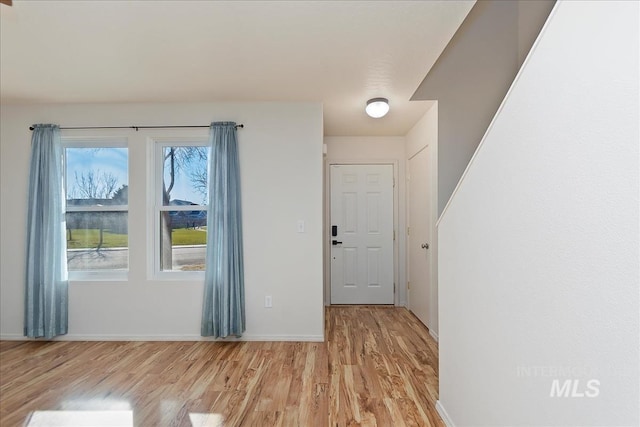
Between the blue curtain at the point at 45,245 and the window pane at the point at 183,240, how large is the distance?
37.8 inches

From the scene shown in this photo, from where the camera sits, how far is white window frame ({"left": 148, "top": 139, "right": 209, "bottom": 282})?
11.0 ft

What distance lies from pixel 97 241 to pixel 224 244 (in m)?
1.45

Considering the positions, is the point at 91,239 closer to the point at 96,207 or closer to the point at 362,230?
the point at 96,207

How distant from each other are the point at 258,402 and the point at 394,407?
88 centimetres

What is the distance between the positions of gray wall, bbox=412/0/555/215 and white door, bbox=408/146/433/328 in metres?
0.44


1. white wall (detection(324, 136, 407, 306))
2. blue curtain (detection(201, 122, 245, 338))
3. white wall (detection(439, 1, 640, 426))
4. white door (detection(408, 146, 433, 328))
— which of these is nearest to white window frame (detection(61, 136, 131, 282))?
blue curtain (detection(201, 122, 245, 338))

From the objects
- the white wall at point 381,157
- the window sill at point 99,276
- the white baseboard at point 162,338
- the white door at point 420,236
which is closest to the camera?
the white baseboard at point 162,338

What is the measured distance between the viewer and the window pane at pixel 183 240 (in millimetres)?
3418

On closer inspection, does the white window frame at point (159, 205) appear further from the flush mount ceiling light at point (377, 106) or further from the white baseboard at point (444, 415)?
the white baseboard at point (444, 415)

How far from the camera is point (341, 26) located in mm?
1965

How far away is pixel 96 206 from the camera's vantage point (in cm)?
342

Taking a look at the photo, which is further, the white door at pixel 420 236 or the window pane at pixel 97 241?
the white door at pixel 420 236

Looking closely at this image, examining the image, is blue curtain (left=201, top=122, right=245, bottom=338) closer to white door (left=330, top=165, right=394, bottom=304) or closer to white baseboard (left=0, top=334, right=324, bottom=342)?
white baseboard (left=0, top=334, right=324, bottom=342)

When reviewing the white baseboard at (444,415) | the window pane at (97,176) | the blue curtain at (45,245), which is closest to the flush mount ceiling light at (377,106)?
the white baseboard at (444,415)
